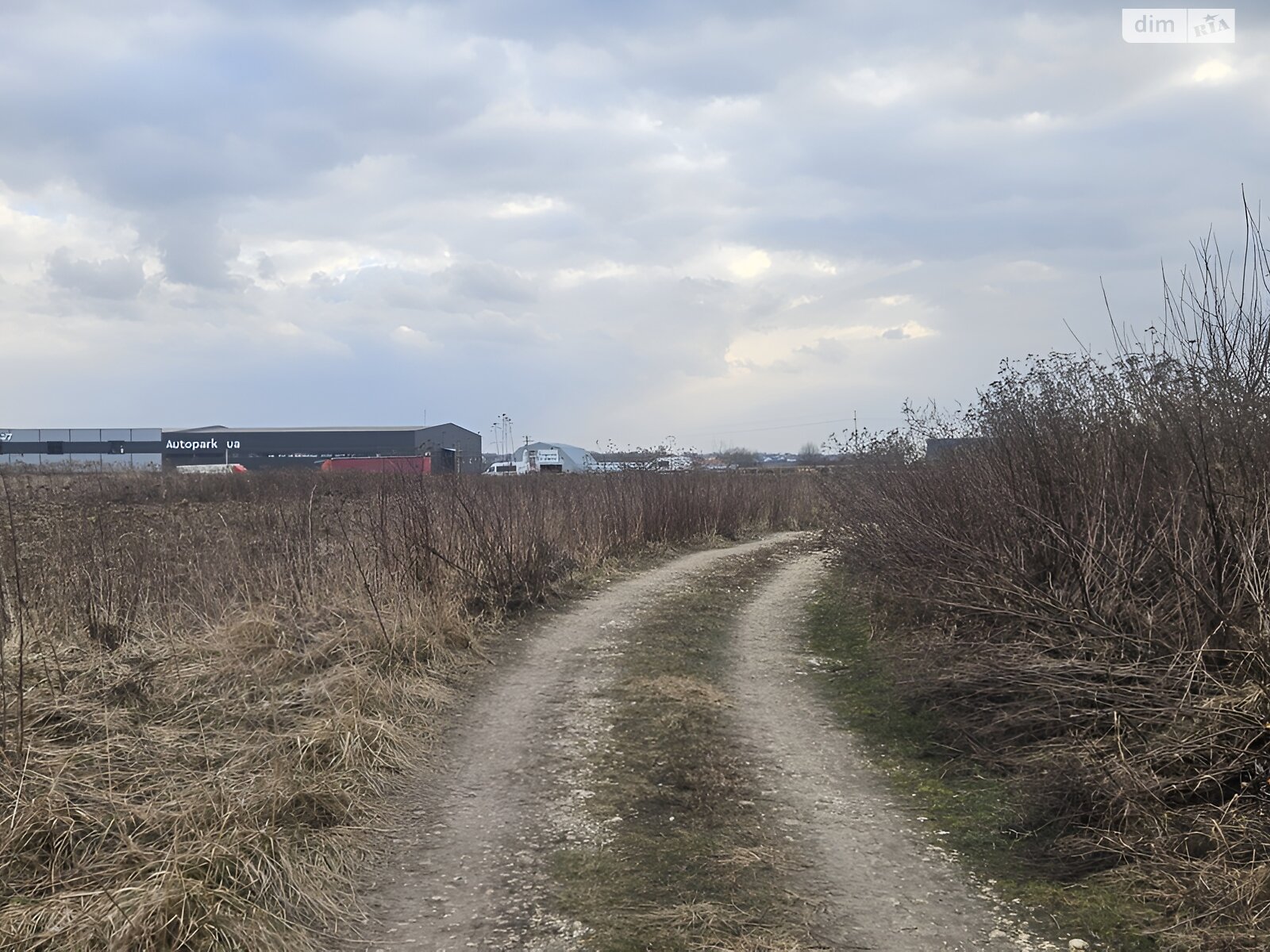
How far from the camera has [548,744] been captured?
22.3 feet

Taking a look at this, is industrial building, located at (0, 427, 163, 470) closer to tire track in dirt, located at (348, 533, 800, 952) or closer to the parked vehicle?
the parked vehicle

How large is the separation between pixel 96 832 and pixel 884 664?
6858 millimetres

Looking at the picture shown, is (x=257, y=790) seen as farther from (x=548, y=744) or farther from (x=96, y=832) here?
(x=548, y=744)

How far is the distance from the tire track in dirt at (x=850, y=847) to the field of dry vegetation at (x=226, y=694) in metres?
2.30

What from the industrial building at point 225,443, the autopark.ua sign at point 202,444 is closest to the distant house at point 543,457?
the industrial building at point 225,443

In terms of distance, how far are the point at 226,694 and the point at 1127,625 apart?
6181mm

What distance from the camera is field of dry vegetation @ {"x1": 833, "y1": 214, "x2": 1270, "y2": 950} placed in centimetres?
428

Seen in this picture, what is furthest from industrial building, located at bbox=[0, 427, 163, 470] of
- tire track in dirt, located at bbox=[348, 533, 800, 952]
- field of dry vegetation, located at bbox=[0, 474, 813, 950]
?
tire track in dirt, located at bbox=[348, 533, 800, 952]

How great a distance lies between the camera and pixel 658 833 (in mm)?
5137

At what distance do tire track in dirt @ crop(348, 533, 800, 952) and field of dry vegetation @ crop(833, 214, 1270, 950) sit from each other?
2.55 metres

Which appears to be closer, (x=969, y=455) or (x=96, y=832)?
(x=96, y=832)

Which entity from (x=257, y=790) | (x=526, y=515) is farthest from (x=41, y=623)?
(x=526, y=515)

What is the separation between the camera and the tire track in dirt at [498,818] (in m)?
4.15

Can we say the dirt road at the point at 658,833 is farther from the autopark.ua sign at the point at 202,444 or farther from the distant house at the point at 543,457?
the autopark.ua sign at the point at 202,444
